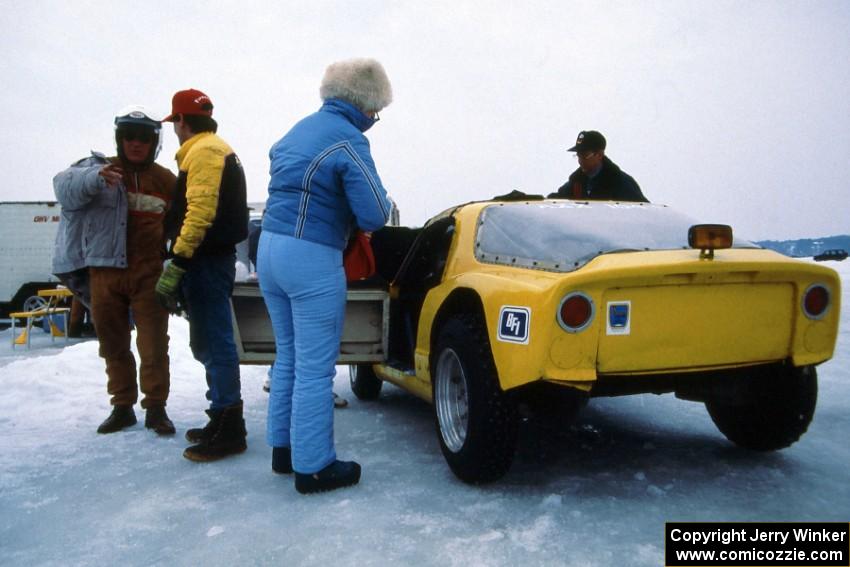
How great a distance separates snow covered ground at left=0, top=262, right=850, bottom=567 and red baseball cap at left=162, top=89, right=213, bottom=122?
2.00 m

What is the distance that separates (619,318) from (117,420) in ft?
11.1

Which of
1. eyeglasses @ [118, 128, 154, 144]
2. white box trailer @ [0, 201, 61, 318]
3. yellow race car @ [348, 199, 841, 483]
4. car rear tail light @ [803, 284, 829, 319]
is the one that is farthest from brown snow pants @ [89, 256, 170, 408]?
white box trailer @ [0, 201, 61, 318]

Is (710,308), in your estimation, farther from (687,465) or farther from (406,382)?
(406,382)

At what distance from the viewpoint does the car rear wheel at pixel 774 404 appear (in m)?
2.97

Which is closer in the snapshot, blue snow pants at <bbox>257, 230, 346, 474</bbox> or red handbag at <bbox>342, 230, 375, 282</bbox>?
blue snow pants at <bbox>257, 230, 346, 474</bbox>

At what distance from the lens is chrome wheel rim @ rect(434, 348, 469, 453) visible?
319cm

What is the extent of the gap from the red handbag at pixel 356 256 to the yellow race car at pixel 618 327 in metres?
0.50

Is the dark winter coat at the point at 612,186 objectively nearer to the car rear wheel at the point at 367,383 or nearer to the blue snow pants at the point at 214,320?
the car rear wheel at the point at 367,383

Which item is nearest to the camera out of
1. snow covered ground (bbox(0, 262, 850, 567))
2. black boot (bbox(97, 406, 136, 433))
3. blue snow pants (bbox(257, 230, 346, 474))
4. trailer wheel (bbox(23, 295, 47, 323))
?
snow covered ground (bbox(0, 262, 850, 567))

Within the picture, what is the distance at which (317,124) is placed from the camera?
2.95 meters

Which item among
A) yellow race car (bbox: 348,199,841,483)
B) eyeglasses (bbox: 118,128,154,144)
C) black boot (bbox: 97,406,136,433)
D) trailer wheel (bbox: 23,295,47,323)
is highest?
eyeglasses (bbox: 118,128,154,144)

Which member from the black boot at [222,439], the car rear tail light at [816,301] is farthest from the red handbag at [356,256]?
the car rear tail light at [816,301]

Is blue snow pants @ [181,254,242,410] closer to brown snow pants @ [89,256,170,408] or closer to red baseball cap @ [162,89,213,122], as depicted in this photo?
brown snow pants @ [89,256,170,408]

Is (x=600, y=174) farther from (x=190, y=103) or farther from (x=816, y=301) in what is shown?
(x=190, y=103)
